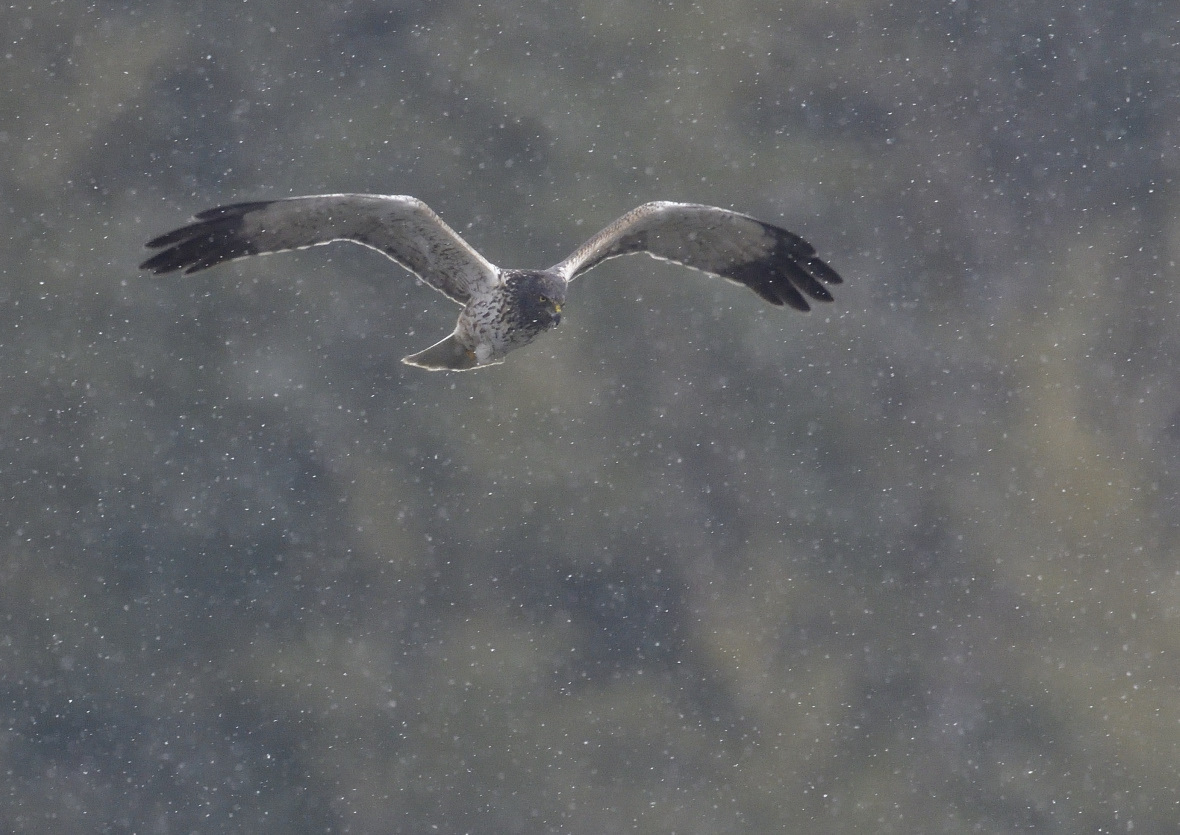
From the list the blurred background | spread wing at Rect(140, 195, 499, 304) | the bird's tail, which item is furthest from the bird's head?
the blurred background

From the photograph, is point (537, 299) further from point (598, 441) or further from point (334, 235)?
point (598, 441)

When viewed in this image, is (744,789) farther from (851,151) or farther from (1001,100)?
(1001,100)

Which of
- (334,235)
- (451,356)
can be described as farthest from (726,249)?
(334,235)

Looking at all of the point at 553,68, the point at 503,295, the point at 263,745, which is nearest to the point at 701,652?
the point at 263,745

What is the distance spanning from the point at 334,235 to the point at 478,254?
2.55 feet

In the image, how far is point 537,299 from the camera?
7.15m

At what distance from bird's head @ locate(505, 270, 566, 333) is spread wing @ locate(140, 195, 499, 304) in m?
0.26

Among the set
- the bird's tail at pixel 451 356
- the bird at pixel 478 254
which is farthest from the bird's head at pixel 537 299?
the bird's tail at pixel 451 356

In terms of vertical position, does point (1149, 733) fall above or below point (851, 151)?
below

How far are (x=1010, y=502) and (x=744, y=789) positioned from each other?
189 inches

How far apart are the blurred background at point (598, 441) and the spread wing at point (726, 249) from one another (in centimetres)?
868

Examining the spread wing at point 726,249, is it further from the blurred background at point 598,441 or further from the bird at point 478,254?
the blurred background at point 598,441

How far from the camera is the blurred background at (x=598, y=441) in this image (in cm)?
1633

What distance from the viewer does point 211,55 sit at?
16797 millimetres
